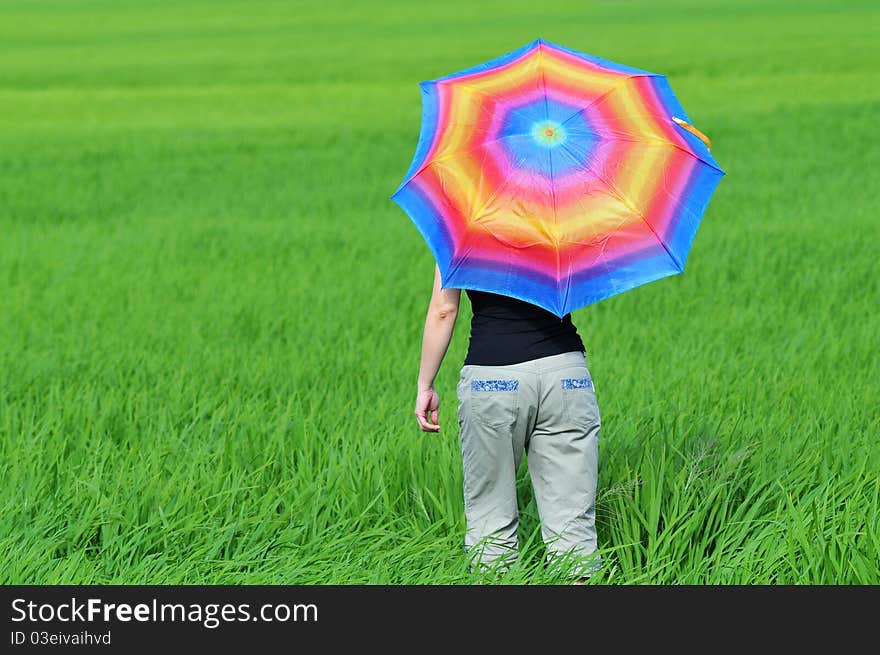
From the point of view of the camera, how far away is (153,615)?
3.19 meters

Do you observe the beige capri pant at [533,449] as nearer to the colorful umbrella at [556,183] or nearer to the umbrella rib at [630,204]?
the colorful umbrella at [556,183]

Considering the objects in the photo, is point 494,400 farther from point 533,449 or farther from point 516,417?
point 533,449

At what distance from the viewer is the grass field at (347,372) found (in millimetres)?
3791

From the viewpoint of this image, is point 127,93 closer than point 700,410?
No

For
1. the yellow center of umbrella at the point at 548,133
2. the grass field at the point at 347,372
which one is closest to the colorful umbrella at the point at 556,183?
the yellow center of umbrella at the point at 548,133

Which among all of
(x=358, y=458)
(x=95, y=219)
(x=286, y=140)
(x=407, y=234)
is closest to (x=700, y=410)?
(x=358, y=458)

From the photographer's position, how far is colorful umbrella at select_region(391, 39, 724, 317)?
10.8 ft

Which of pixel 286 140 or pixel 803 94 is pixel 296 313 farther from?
pixel 803 94

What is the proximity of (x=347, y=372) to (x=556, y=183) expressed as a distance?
2.90m

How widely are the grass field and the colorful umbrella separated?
2.61 feet

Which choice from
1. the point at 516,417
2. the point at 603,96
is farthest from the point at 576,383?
the point at 603,96

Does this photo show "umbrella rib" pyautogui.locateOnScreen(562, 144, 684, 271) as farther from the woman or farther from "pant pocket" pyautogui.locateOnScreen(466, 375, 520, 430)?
"pant pocket" pyautogui.locateOnScreen(466, 375, 520, 430)

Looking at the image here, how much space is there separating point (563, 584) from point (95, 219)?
31.0 feet

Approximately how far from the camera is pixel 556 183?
10.8 ft
